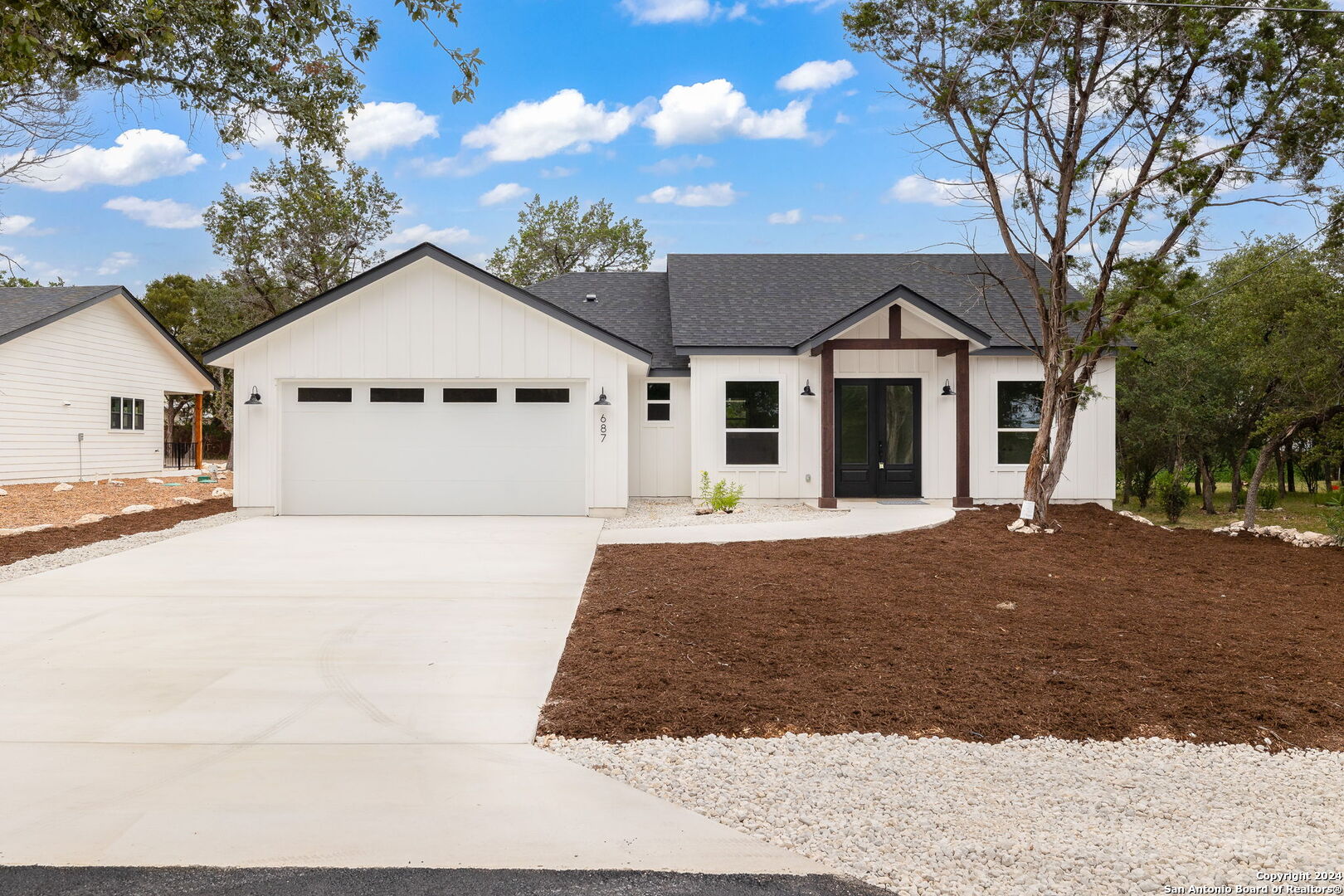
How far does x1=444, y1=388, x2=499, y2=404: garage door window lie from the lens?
13109 mm

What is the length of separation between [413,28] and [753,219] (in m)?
19.1

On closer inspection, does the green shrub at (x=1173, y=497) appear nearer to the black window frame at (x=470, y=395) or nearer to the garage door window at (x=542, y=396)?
the garage door window at (x=542, y=396)

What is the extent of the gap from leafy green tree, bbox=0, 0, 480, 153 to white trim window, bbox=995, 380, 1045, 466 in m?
11.0

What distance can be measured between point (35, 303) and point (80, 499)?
7.03 metres

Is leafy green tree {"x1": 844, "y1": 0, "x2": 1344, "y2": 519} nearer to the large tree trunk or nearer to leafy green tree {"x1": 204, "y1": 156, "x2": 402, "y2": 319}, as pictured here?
the large tree trunk

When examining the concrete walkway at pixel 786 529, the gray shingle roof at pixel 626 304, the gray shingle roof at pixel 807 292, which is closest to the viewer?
the concrete walkway at pixel 786 529

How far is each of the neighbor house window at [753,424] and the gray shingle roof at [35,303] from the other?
51.3 feet

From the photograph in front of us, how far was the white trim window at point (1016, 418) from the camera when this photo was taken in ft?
46.8

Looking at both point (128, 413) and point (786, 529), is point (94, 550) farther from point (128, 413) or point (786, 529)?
point (128, 413)

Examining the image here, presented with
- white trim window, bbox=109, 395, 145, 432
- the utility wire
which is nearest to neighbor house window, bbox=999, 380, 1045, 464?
the utility wire

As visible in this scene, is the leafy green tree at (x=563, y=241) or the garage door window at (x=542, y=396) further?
the leafy green tree at (x=563, y=241)

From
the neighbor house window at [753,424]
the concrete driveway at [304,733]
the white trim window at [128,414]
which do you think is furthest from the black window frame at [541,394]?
the white trim window at [128,414]

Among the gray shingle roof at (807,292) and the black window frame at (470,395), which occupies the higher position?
the gray shingle roof at (807,292)

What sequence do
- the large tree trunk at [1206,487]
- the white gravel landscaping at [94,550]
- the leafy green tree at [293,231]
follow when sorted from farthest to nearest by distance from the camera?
the leafy green tree at [293,231], the large tree trunk at [1206,487], the white gravel landscaping at [94,550]
